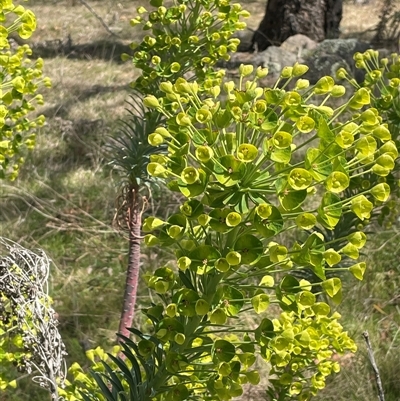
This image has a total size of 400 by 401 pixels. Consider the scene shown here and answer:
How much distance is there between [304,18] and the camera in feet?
23.1

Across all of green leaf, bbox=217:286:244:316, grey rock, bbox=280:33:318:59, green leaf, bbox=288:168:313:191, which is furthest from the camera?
grey rock, bbox=280:33:318:59

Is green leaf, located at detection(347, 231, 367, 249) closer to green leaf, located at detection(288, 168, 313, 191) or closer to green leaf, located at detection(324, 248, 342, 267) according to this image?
green leaf, located at detection(324, 248, 342, 267)

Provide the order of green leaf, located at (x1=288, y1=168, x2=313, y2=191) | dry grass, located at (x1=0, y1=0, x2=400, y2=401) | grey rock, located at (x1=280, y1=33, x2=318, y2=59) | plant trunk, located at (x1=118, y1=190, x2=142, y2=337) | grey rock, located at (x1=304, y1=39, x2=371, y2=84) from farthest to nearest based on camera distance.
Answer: grey rock, located at (x1=280, y1=33, x2=318, y2=59) < grey rock, located at (x1=304, y1=39, x2=371, y2=84) < dry grass, located at (x1=0, y1=0, x2=400, y2=401) < plant trunk, located at (x1=118, y1=190, x2=142, y2=337) < green leaf, located at (x1=288, y1=168, x2=313, y2=191)

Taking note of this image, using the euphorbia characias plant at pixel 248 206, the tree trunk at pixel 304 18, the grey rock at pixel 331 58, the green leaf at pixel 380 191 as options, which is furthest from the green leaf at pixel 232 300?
the tree trunk at pixel 304 18

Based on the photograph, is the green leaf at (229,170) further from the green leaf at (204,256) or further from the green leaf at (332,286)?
the green leaf at (332,286)

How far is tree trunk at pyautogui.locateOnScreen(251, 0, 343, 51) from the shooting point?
22.8ft

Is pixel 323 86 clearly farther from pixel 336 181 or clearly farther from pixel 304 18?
pixel 304 18

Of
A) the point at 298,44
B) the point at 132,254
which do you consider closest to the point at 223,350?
the point at 132,254

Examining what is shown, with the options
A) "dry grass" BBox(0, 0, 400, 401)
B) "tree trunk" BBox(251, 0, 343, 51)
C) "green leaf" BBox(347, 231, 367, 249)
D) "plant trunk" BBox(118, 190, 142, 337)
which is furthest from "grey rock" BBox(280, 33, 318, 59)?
"green leaf" BBox(347, 231, 367, 249)

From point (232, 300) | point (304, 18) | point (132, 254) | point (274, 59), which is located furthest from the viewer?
point (304, 18)

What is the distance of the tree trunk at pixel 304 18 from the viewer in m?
6.95

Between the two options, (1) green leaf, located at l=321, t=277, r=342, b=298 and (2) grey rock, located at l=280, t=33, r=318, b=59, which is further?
(2) grey rock, located at l=280, t=33, r=318, b=59

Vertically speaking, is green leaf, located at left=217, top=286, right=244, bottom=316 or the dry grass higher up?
green leaf, located at left=217, top=286, right=244, bottom=316

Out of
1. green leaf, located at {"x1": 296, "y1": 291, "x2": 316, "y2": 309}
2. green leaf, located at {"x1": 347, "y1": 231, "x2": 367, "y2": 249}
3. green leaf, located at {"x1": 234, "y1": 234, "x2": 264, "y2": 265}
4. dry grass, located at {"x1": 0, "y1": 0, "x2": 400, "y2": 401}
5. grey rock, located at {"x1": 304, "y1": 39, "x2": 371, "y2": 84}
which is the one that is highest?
green leaf, located at {"x1": 347, "y1": 231, "x2": 367, "y2": 249}
